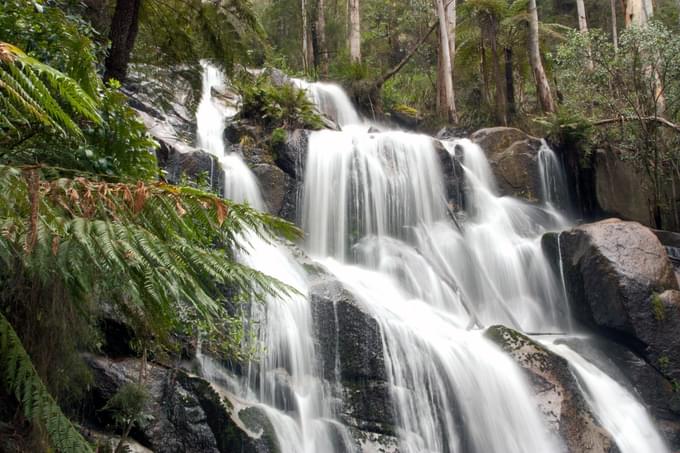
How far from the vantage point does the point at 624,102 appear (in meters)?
12.5

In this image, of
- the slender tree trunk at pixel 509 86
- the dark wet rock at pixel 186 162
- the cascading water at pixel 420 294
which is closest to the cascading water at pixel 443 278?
the cascading water at pixel 420 294

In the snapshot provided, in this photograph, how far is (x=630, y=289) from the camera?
28.5ft

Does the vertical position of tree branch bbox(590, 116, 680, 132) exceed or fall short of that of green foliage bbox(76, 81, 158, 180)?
it exceeds it

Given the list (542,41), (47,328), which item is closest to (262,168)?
(47,328)

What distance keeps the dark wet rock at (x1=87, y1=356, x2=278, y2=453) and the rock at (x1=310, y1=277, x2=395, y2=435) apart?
1.21 metres

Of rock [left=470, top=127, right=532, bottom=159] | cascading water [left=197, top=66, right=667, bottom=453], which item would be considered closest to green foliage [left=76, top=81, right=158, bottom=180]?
cascading water [left=197, top=66, right=667, bottom=453]

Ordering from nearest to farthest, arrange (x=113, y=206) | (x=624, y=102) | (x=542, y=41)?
(x=113, y=206), (x=624, y=102), (x=542, y=41)

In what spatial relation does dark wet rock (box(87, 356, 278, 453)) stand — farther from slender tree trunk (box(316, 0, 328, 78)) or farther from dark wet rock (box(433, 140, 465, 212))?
slender tree trunk (box(316, 0, 328, 78))

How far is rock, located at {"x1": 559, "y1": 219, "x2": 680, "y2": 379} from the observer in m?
8.59

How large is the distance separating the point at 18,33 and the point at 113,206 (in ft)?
7.13

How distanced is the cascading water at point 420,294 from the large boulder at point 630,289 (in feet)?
2.61

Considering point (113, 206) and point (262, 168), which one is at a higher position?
point (262, 168)

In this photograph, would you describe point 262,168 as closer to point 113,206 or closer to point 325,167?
point 325,167

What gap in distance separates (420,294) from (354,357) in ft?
9.17
